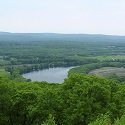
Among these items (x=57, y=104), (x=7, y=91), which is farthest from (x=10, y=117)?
(x=57, y=104)

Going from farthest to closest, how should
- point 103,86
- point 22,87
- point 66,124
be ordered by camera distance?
point 22,87 < point 103,86 < point 66,124

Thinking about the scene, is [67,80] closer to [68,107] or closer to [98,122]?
[68,107]

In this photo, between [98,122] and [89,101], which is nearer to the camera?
[98,122]

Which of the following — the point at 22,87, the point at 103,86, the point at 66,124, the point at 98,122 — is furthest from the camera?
the point at 22,87

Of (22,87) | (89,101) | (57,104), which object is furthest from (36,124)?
(22,87)

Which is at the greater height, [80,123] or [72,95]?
[72,95]

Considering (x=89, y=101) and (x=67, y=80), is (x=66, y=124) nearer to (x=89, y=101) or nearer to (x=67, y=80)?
(x=89, y=101)

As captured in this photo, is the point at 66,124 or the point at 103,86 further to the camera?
the point at 103,86

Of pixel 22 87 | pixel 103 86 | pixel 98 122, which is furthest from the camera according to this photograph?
pixel 22 87

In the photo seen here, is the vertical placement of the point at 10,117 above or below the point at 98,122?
below
